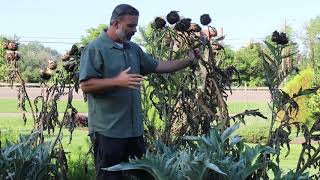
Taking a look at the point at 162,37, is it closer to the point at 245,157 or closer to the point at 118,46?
the point at 118,46

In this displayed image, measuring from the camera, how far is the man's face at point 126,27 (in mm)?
3998

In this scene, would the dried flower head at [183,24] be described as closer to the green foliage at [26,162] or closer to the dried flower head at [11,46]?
the green foliage at [26,162]

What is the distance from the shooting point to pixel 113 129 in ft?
13.4

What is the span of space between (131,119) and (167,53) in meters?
1.64

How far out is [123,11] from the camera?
3.98m

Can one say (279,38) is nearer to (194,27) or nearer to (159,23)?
(194,27)

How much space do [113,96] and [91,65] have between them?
0.82 feet

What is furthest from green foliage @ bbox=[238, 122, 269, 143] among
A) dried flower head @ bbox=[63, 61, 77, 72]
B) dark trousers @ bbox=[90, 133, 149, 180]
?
dark trousers @ bbox=[90, 133, 149, 180]

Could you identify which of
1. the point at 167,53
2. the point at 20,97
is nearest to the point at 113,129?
the point at 167,53

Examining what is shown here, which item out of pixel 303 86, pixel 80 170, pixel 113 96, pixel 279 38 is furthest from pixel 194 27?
pixel 303 86

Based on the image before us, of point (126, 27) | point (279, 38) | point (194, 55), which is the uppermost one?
point (126, 27)

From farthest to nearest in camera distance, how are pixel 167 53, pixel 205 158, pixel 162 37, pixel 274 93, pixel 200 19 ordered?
pixel 167 53 → pixel 162 37 → pixel 200 19 → pixel 274 93 → pixel 205 158

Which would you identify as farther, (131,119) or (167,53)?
(167,53)

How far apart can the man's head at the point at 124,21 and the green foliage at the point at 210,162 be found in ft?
2.70
